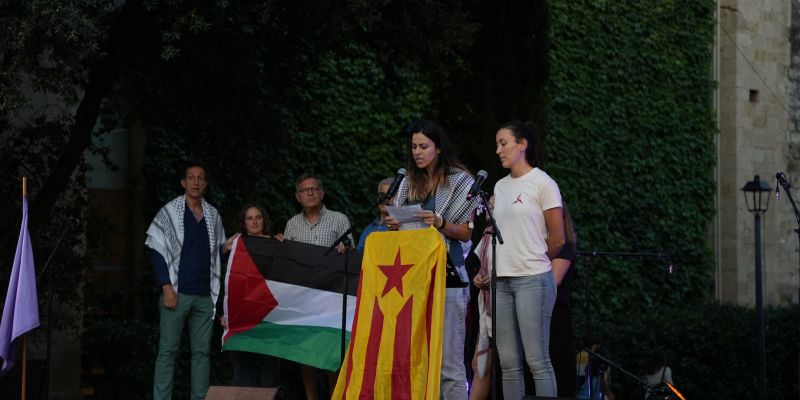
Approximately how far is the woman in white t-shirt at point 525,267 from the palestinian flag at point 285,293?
92.6 inches

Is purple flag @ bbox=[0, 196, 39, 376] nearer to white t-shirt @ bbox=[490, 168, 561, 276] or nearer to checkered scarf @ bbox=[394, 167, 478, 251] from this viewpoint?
checkered scarf @ bbox=[394, 167, 478, 251]

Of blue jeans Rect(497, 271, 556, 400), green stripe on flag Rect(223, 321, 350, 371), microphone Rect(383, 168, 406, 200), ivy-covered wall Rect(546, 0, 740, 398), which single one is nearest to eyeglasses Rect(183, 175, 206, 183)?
green stripe on flag Rect(223, 321, 350, 371)

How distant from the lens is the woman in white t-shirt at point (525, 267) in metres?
7.14

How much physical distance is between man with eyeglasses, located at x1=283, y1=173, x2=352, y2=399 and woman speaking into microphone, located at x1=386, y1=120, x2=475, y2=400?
218 centimetres

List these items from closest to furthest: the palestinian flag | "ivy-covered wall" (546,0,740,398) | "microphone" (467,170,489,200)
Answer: "microphone" (467,170,489,200), the palestinian flag, "ivy-covered wall" (546,0,740,398)

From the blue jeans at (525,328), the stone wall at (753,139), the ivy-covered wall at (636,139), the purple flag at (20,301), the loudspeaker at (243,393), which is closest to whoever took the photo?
the blue jeans at (525,328)

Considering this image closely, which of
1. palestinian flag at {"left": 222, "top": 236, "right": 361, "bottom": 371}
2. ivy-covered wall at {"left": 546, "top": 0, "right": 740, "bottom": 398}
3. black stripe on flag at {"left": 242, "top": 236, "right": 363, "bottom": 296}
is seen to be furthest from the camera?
ivy-covered wall at {"left": 546, "top": 0, "right": 740, "bottom": 398}

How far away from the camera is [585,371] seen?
10.7 m

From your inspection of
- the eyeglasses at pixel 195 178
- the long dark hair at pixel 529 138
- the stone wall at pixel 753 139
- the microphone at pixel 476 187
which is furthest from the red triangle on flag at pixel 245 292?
the stone wall at pixel 753 139

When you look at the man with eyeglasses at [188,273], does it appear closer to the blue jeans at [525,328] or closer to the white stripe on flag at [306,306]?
the white stripe on flag at [306,306]

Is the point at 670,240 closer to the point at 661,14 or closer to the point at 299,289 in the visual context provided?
the point at 661,14

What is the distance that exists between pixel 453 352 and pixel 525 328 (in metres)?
0.50

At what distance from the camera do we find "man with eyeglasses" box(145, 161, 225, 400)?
9.23 metres

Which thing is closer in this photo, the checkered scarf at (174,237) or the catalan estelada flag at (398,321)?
the catalan estelada flag at (398,321)
